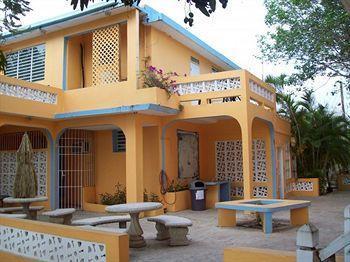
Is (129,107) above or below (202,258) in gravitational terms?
above

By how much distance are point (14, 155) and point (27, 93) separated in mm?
3930

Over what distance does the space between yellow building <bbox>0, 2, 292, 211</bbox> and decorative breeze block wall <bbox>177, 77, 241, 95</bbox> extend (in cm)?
3

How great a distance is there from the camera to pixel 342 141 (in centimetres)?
1725

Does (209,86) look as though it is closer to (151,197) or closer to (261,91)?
(261,91)

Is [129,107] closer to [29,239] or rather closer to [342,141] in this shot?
[29,239]

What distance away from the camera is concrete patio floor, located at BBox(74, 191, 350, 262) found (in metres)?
6.65

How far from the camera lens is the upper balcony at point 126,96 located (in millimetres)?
11125

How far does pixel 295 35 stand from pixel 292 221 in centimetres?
537

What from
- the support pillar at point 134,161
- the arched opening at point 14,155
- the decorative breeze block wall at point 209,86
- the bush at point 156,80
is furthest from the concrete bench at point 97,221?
the arched opening at point 14,155

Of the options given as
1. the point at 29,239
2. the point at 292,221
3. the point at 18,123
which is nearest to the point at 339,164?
the point at 292,221

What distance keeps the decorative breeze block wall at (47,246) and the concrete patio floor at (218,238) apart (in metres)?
1.32

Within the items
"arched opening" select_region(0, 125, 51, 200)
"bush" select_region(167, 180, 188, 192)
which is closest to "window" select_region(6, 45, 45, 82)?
"arched opening" select_region(0, 125, 51, 200)

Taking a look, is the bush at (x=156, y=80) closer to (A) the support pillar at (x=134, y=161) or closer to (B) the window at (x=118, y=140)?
(A) the support pillar at (x=134, y=161)

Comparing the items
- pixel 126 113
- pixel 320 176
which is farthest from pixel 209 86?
pixel 320 176
